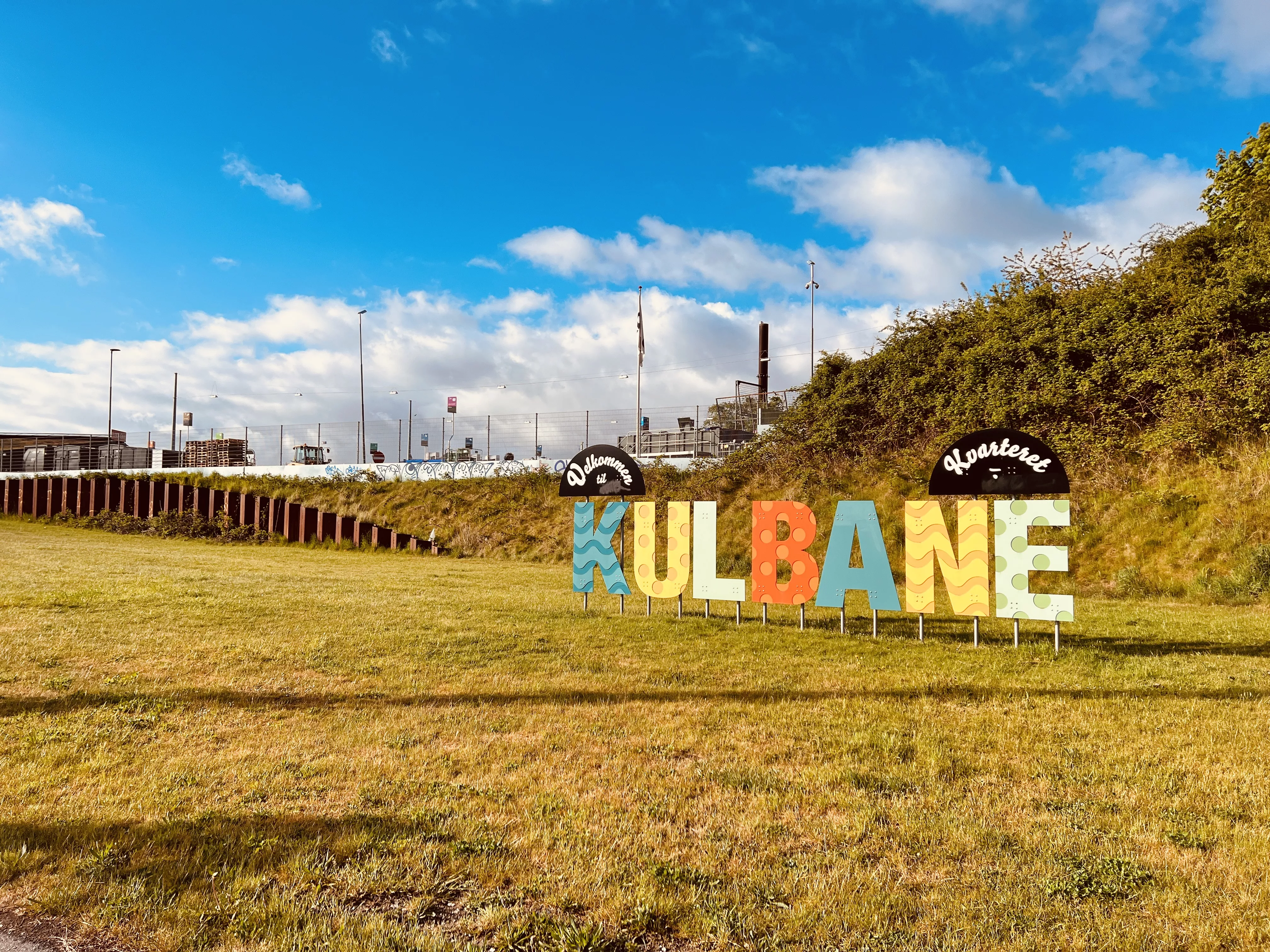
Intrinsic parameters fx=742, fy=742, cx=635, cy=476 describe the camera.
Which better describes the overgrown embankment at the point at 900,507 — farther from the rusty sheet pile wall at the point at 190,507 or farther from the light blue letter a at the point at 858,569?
the light blue letter a at the point at 858,569

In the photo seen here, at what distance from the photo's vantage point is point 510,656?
976 cm

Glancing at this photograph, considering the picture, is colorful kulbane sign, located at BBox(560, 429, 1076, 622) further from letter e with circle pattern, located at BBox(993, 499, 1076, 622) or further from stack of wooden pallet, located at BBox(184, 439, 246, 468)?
stack of wooden pallet, located at BBox(184, 439, 246, 468)

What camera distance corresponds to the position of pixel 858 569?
1148cm

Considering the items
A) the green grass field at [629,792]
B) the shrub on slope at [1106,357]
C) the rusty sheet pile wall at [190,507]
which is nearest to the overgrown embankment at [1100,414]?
the shrub on slope at [1106,357]

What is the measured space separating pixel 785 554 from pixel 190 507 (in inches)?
1425

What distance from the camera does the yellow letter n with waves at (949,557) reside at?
10758 millimetres

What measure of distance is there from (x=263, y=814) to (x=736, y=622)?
9329 mm

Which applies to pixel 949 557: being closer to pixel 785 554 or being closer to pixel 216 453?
pixel 785 554

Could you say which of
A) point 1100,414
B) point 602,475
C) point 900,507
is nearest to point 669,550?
point 602,475

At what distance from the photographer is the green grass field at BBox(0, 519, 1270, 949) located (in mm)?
Answer: 3494

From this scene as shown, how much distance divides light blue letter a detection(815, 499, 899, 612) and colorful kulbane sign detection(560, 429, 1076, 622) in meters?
0.02

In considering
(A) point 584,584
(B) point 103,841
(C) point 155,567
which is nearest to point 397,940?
(B) point 103,841

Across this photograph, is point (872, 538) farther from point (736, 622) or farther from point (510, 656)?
point (510, 656)

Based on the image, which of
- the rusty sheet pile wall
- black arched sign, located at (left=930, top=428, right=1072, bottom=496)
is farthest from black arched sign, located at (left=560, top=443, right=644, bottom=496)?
the rusty sheet pile wall
